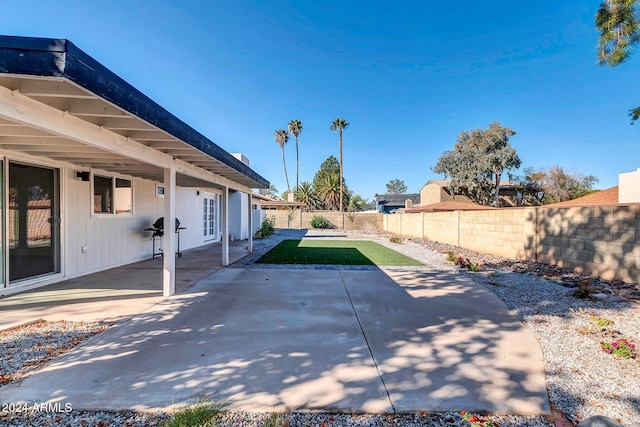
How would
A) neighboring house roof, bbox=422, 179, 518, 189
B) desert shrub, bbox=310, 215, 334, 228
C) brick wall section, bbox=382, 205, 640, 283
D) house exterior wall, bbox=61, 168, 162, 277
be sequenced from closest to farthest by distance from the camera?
1. brick wall section, bbox=382, 205, 640, 283
2. house exterior wall, bbox=61, 168, 162, 277
3. desert shrub, bbox=310, 215, 334, 228
4. neighboring house roof, bbox=422, 179, 518, 189

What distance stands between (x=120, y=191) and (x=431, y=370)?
8429 mm

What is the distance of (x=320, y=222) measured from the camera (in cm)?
2561

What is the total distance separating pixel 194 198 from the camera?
11.4 meters

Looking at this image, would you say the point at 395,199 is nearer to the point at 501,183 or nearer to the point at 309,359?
the point at 501,183

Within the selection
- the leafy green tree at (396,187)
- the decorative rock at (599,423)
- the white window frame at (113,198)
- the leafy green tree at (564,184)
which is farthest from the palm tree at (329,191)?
the leafy green tree at (396,187)

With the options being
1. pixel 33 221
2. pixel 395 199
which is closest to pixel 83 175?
pixel 33 221

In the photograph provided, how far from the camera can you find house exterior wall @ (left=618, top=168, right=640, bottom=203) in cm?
1019

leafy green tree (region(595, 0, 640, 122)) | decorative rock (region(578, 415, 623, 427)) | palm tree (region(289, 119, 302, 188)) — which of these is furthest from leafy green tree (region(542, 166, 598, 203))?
decorative rock (region(578, 415, 623, 427))

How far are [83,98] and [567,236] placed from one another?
9428 mm

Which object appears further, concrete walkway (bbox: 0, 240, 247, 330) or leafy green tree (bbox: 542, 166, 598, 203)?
leafy green tree (bbox: 542, 166, 598, 203)

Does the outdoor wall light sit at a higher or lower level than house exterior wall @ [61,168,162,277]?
higher

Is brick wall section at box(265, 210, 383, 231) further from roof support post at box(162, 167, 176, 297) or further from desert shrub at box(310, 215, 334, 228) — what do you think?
roof support post at box(162, 167, 176, 297)

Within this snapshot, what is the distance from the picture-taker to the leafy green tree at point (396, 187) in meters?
83.6

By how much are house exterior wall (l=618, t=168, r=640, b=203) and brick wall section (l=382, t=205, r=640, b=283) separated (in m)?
5.28
